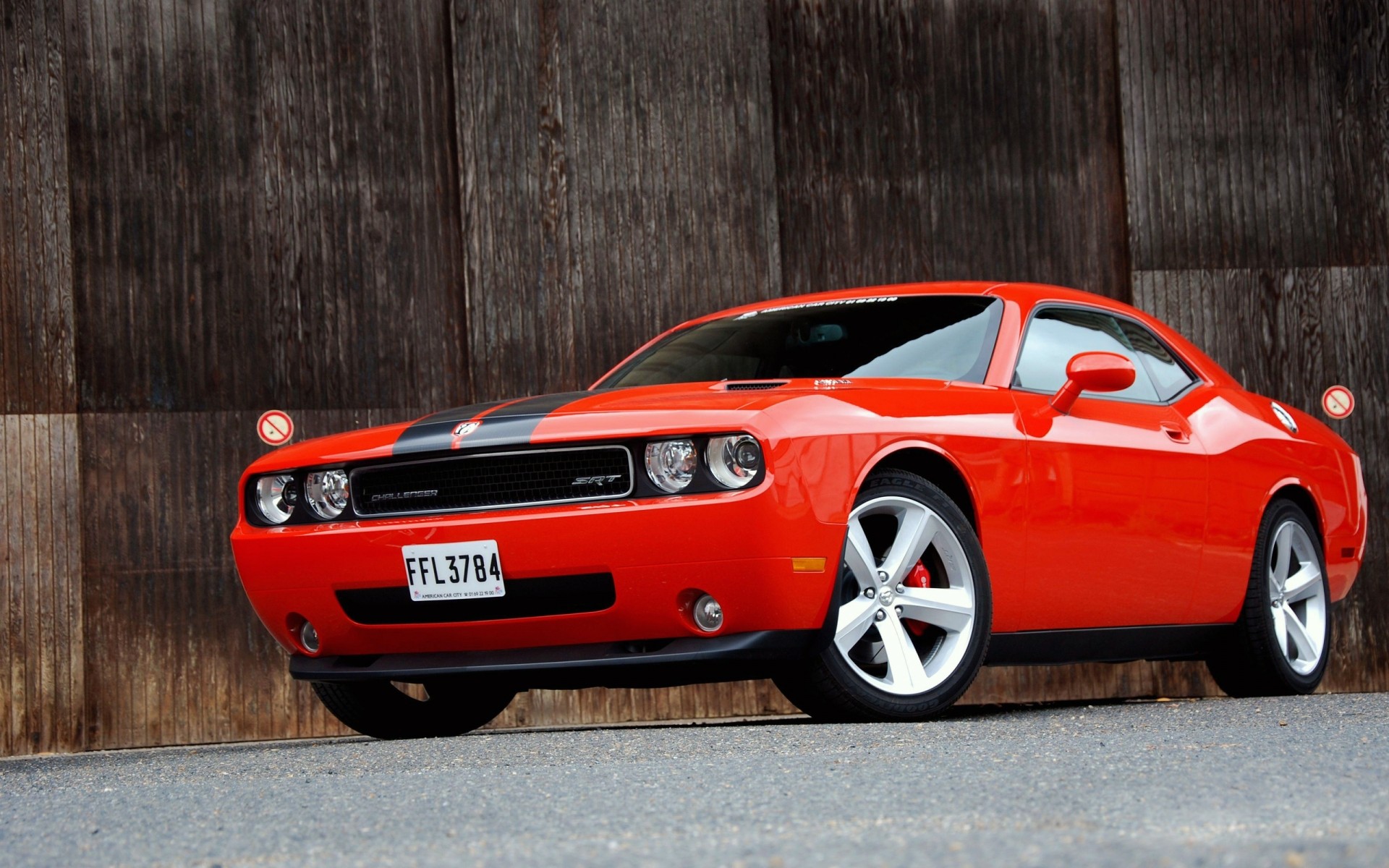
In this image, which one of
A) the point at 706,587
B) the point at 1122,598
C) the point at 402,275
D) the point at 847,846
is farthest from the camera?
the point at 402,275

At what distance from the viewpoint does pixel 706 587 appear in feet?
12.9

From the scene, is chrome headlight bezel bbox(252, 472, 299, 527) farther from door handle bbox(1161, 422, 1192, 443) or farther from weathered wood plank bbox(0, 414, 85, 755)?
weathered wood plank bbox(0, 414, 85, 755)

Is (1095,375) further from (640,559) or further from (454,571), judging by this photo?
(454,571)

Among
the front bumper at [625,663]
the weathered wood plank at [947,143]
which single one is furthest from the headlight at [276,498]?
the weathered wood plank at [947,143]

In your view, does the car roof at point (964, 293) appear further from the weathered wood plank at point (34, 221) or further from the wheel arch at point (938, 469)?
the weathered wood plank at point (34, 221)

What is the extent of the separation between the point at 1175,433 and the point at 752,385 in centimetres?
161

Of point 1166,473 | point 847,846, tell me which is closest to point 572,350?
point 1166,473

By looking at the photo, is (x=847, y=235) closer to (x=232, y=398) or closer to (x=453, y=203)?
(x=453, y=203)

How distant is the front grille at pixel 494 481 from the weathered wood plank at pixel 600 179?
3798 millimetres

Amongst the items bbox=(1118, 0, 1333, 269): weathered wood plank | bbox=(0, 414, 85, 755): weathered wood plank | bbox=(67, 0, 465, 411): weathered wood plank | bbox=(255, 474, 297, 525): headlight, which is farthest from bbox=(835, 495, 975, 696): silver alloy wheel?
bbox=(1118, 0, 1333, 269): weathered wood plank

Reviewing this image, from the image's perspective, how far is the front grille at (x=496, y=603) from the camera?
404 centimetres

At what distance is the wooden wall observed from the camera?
25.5 ft

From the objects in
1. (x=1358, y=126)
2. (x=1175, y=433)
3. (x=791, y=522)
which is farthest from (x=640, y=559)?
(x=1358, y=126)

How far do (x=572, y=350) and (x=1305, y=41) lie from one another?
471 centimetres
